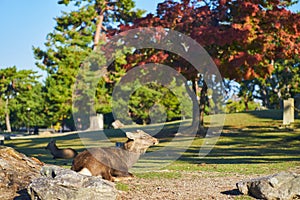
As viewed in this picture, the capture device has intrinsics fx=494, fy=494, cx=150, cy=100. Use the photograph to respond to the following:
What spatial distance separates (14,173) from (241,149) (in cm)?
1111

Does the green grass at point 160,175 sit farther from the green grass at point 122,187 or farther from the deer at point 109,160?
the green grass at point 122,187

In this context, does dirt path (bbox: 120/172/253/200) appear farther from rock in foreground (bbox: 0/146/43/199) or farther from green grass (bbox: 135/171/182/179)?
rock in foreground (bbox: 0/146/43/199)

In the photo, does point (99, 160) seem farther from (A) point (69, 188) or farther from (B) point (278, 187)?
(B) point (278, 187)

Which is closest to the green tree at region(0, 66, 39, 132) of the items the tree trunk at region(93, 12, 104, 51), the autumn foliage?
the tree trunk at region(93, 12, 104, 51)

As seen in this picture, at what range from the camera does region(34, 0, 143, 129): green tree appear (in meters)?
45.6

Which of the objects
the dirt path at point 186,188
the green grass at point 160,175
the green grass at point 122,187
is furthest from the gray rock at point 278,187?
the green grass at point 160,175

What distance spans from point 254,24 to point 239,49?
153 centimetres

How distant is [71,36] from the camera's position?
46.5 meters

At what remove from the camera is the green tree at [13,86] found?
56.7 m

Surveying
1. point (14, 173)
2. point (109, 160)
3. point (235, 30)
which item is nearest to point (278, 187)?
point (109, 160)

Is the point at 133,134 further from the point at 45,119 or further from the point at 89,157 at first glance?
the point at 45,119

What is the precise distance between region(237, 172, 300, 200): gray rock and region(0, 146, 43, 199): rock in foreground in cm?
382

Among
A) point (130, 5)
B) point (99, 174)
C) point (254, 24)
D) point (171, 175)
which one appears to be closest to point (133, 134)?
point (171, 175)

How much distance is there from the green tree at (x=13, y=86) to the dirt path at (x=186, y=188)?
1917 inches
